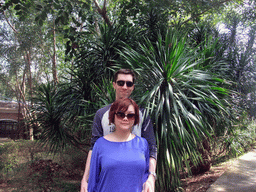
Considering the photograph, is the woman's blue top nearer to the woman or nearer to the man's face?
the woman

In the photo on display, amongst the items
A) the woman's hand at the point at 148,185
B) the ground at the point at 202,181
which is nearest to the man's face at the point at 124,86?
the woman's hand at the point at 148,185

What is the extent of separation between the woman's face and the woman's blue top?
0.10 metres

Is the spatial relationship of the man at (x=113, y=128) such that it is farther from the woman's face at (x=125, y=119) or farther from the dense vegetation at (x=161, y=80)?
the dense vegetation at (x=161, y=80)

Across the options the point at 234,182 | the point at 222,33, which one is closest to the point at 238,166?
the point at 234,182

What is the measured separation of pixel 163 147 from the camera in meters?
2.95

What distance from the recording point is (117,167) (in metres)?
1.26

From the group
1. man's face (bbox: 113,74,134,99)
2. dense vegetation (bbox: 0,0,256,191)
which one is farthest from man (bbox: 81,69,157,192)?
dense vegetation (bbox: 0,0,256,191)

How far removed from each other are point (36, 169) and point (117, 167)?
6.56 meters

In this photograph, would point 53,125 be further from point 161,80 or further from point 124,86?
point 124,86

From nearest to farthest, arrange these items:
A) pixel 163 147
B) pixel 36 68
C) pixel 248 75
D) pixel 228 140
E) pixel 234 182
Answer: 1. pixel 163 147
2. pixel 234 182
3. pixel 228 140
4. pixel 248 75
5. pixel 36 68

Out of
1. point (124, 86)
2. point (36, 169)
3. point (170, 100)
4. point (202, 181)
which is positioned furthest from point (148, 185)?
point (36, 169)

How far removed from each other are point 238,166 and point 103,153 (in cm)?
594

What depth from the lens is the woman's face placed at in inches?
53.4

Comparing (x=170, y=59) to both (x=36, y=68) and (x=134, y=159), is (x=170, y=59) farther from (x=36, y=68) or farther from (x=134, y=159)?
(x=36, y=68)
